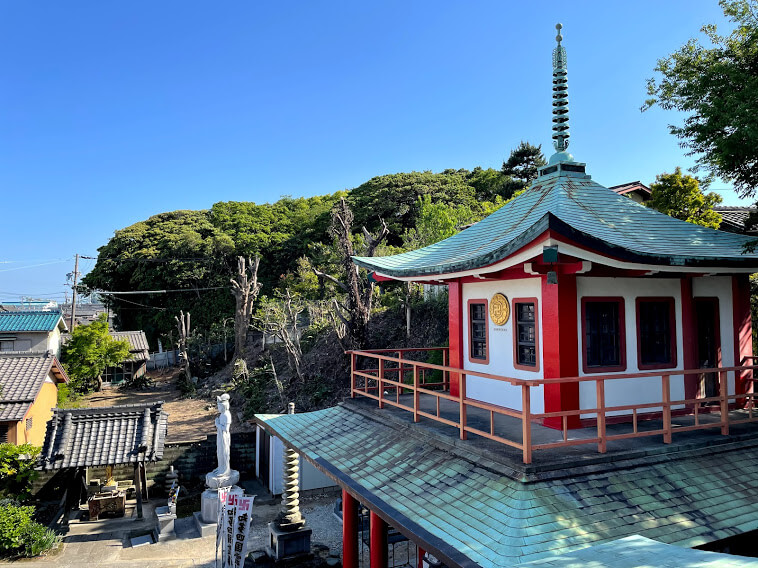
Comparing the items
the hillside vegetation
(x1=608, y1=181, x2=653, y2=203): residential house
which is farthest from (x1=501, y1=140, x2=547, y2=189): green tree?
(x1=608, y1=181, x2=653, y2=203): residential house

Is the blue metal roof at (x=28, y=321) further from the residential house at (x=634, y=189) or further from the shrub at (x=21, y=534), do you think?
the residential house at (x=634, y=189)

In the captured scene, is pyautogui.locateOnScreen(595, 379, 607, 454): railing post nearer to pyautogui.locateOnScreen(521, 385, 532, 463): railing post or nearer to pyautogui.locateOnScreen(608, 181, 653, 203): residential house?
pyautogui.locateOnScreen(521, 385, 532, 463): railing post

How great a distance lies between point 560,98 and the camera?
10.4 metres

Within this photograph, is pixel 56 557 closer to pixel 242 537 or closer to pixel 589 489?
pixel 242 537

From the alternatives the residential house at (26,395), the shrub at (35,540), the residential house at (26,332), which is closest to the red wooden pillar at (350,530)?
the shrub at (35,540)

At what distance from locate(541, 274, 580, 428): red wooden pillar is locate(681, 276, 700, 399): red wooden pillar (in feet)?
7.39

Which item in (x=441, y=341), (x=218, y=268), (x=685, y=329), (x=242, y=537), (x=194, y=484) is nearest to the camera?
(x=685, y=329)

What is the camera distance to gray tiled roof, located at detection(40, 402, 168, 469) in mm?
13820

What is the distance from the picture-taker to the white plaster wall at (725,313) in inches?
361

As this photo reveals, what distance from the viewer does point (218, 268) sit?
4372 centimetres

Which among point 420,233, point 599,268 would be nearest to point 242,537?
point 599,268

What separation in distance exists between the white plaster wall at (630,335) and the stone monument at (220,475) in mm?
9937

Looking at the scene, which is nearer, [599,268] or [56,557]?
[599,268]

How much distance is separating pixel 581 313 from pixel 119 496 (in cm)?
1400
